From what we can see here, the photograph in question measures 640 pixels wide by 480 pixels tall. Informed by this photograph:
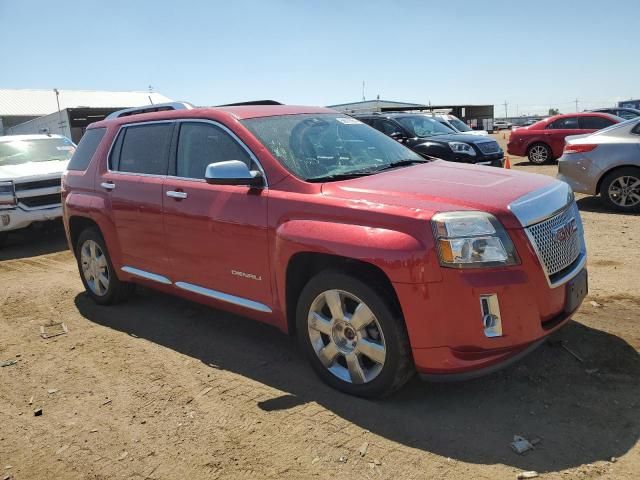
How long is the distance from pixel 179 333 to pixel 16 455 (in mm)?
1742

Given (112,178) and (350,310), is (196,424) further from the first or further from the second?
(112,178)

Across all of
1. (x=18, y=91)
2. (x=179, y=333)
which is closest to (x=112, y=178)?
(x=179, y=333)

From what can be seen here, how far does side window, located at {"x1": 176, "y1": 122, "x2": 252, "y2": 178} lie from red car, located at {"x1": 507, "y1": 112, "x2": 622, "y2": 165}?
44.1ft

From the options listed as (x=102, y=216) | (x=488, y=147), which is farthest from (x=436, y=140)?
(x=102, y=216)

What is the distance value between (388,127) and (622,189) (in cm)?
546

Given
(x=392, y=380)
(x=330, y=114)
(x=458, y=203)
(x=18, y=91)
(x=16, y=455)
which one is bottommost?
(x=16, y=455)

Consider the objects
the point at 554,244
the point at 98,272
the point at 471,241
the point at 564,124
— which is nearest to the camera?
the point at 471,241

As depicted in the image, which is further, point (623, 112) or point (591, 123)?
point (623, 112)

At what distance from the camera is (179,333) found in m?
4.71

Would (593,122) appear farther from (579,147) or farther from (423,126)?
(579,147)

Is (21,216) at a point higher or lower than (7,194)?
lower

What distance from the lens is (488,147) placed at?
39.1 ft

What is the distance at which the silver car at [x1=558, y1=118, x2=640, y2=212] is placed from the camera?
820cm

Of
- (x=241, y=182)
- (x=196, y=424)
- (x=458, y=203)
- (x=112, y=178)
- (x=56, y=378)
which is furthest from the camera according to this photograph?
(x=112, y=178)
